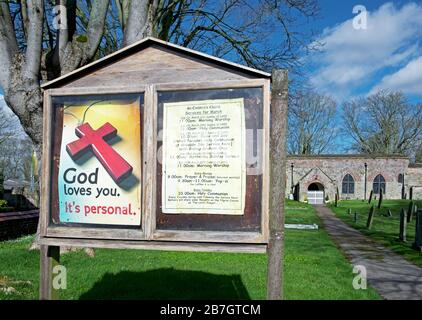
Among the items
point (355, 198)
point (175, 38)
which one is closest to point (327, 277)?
point (175, 38)

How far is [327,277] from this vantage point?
8156 millimetres

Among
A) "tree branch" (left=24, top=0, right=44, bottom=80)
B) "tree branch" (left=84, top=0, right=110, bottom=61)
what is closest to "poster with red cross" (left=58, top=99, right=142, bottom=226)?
"tree branch" (left=24, top=0, right=44, bottom=80)

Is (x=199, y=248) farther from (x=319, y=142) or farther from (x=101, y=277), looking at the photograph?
(x=319, y=142)

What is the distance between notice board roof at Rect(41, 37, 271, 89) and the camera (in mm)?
3824

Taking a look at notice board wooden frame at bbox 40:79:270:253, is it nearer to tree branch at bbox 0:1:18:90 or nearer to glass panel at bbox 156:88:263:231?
glass panel at bbox 156:88:263:231

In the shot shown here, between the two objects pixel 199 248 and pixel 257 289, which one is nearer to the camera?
pixel 199 248

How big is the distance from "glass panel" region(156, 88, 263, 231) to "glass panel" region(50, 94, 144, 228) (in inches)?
11.8

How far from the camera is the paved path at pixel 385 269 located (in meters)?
7.50

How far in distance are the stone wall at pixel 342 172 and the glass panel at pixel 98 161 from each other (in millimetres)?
51745

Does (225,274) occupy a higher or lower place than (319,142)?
lower

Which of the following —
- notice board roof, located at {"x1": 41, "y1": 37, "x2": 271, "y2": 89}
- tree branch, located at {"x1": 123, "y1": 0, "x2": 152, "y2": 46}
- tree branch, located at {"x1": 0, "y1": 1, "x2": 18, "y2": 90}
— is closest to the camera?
notice board roof, located at {"x1": 41, "y1": 37, "x2": 271, "y2": 89}

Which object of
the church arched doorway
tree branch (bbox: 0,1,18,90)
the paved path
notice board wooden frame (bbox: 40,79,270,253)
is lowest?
the church arched doorway

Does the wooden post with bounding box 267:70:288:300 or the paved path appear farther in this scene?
the paved path
